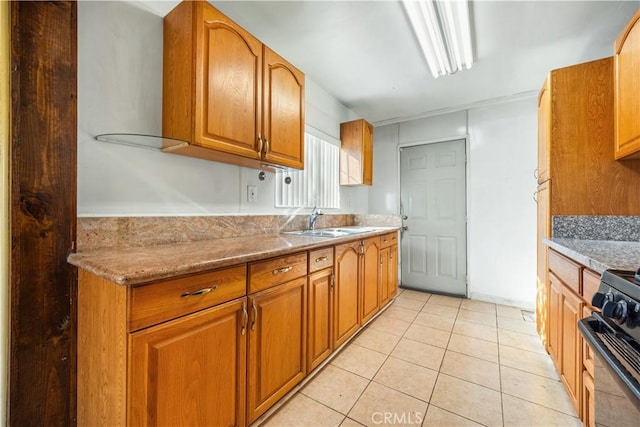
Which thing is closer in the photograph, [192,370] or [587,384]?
[192,370]

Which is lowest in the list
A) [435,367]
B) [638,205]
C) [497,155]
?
[435,367]

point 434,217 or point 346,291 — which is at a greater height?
point 434,217

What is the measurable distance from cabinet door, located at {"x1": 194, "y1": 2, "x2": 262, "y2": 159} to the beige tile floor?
1522 mm

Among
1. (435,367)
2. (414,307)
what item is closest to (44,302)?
(435,367)

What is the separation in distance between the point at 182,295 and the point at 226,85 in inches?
43.9

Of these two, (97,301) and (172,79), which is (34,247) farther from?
(172,79)

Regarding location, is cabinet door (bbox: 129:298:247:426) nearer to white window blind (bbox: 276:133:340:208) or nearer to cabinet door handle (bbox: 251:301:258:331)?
cabinet door handle (bbox: 251:301:258:331)

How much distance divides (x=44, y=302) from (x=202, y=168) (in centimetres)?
97

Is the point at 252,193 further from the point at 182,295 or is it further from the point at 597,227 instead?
the point at 597,227

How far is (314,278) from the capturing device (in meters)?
1.65

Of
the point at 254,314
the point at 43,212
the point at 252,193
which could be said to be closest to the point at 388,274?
the point at 252,193

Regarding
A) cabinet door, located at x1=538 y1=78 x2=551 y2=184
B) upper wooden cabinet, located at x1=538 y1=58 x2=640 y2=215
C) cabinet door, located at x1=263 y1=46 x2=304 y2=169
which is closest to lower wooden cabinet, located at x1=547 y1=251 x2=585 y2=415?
upper wooden cabinet, located at x1=538 y1=58 x2=640 y2=215

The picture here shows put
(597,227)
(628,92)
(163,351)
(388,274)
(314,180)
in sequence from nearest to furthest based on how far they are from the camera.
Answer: (163,351), (628,92), (597,227), (314,180), (388,274)

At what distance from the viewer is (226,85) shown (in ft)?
4.74
